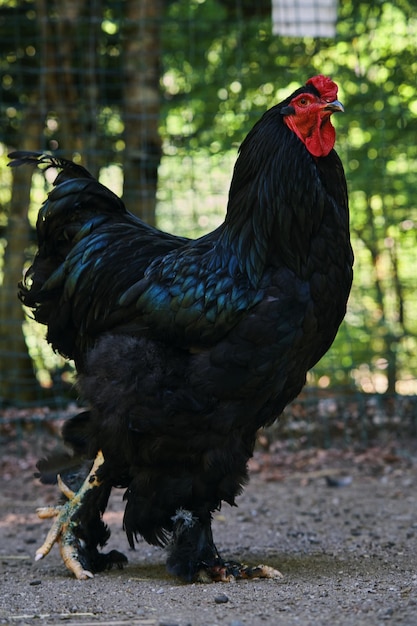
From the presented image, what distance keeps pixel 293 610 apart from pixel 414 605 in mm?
520

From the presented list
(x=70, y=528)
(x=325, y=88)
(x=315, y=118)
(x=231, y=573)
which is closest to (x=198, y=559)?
(x=231, y=573)

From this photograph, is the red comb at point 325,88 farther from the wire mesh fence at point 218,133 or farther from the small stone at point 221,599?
the wire mesh fence at point 218,133

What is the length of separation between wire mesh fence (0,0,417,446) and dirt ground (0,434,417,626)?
1017 millimetres

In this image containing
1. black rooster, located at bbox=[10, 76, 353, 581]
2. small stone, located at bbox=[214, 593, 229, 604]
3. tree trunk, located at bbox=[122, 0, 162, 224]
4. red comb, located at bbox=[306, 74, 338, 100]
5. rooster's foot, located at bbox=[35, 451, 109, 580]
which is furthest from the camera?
tree trunk, located at bbox=[122, 0, 162, 224]

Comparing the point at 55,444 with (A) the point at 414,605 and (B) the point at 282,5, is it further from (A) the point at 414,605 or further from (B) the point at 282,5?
(A) the point at 414,605

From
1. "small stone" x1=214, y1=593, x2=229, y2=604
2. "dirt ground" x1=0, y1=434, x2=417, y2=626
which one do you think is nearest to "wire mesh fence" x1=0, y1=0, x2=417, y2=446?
"dirt ground" x1=0, y1=434, x2=417, y2=626

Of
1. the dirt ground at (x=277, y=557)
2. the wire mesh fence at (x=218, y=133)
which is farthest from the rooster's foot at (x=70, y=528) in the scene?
the wire mesh fence at (x=218, y=133)

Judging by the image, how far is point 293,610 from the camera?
3742 mm

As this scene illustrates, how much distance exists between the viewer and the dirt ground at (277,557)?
377 centimetres

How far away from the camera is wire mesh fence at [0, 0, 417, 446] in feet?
29.3

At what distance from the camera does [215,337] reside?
4480 mm

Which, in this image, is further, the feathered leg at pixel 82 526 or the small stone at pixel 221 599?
the feathered leg at pixel 82 526

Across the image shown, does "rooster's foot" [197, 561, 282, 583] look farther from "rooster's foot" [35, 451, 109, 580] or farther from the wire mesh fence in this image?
the wire mesh fence

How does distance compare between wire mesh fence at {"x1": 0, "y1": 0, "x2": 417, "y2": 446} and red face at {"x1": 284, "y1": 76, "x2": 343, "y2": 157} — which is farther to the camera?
wire mesh fence at {"x1": 0, "y1": 0, "x2": 417, "y2": 446}
